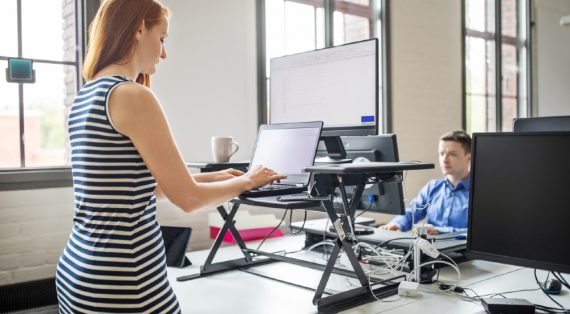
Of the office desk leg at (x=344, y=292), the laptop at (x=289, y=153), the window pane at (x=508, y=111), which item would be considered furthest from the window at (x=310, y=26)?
the window pane at (x=508, y=111)

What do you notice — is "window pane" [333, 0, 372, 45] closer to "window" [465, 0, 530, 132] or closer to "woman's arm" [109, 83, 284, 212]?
"window" [465, 0, 530, 132]

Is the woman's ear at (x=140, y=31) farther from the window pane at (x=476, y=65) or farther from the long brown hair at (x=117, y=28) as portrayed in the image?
the window pane at (x=476, y=65)

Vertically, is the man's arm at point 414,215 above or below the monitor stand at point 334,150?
below

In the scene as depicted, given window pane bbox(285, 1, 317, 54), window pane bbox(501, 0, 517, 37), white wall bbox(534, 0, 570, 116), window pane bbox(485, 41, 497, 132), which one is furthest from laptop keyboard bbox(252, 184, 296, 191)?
white wall bbox(534, 0, 570, 116)

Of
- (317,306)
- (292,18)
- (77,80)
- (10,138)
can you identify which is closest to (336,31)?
(292,18)

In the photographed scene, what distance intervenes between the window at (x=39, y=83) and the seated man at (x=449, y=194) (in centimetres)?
168

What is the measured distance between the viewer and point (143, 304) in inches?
38.3

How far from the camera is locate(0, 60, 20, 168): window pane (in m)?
2.10

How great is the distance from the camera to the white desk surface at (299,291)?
1229 mm

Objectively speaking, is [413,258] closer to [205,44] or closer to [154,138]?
[154,138]

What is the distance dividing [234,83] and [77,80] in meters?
0.82

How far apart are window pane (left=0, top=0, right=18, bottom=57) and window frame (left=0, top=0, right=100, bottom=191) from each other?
16mm

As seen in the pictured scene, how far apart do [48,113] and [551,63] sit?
17.3ft

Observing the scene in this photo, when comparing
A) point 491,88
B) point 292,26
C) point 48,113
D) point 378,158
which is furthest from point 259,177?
point 491,88
